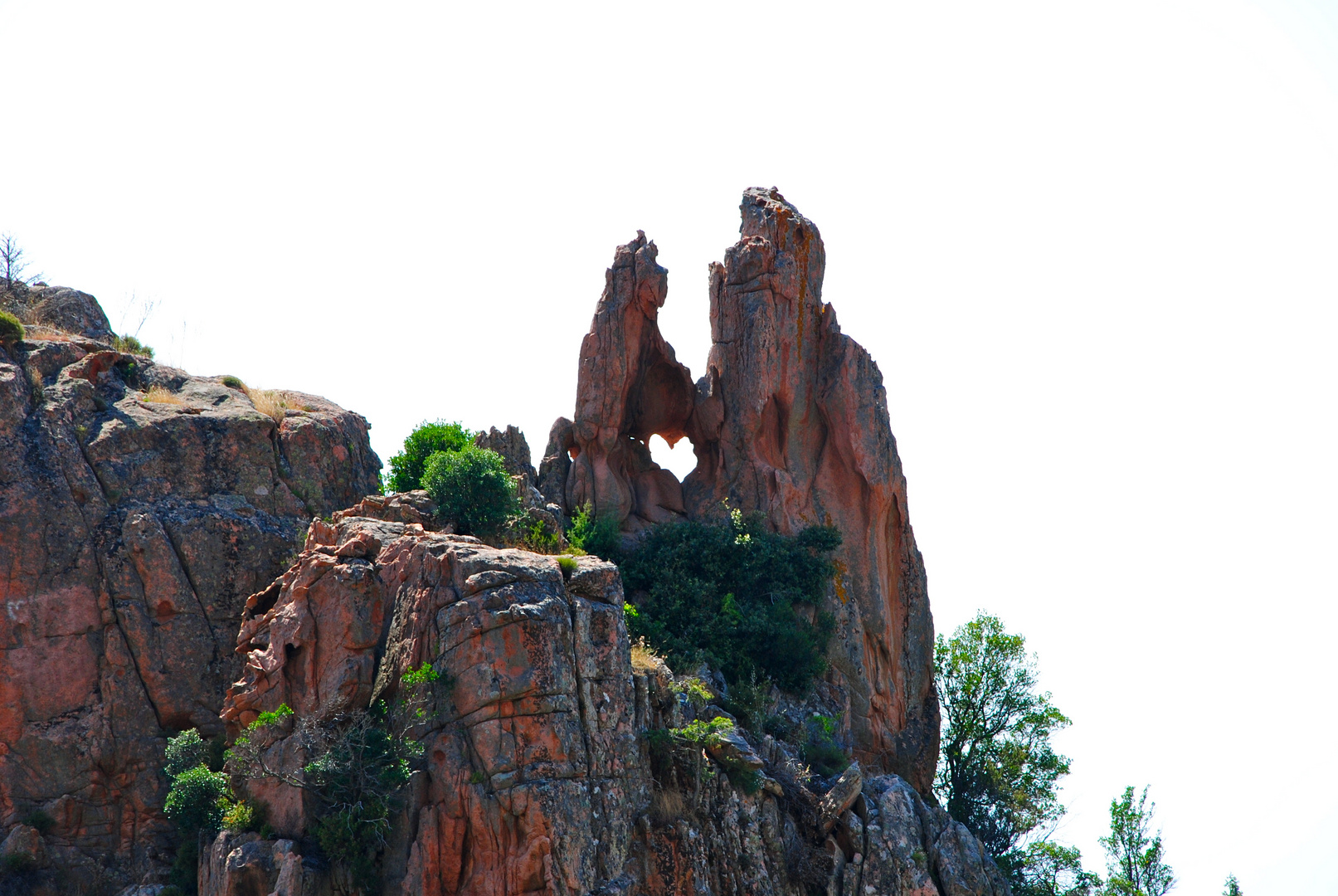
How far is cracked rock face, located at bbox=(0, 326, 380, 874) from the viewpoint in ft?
101

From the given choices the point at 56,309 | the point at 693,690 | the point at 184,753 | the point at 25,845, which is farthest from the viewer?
the point at 56,309

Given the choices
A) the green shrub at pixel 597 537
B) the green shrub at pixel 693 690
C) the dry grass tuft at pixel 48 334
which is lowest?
the green shrub at pixel 693 690

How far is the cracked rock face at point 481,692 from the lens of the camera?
25391mm

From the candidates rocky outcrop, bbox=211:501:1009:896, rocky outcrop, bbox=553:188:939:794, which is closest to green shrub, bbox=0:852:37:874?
rocky outcrop, bbox=211:501:1009:896

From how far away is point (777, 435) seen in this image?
4344cm

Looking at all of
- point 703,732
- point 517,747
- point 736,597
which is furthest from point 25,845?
point 736,597

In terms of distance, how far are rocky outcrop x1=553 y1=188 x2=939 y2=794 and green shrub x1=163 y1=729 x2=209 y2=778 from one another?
15177mm

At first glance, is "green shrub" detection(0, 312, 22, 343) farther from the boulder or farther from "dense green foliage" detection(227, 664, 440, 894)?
"dense green foliage" detection(227, 664, 440, 894)

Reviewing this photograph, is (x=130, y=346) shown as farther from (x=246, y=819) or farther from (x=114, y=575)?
(x=246, y=819)

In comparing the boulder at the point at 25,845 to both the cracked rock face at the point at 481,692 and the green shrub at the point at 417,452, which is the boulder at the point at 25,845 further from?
the green shrub at the point at 417,452

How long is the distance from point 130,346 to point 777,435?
70.5 ft

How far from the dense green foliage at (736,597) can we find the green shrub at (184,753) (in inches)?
456

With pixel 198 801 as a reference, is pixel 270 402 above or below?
above

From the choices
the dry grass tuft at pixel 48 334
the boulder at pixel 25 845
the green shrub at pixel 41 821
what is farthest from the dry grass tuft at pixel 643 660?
the dry grass tuft at pixel 48 334
